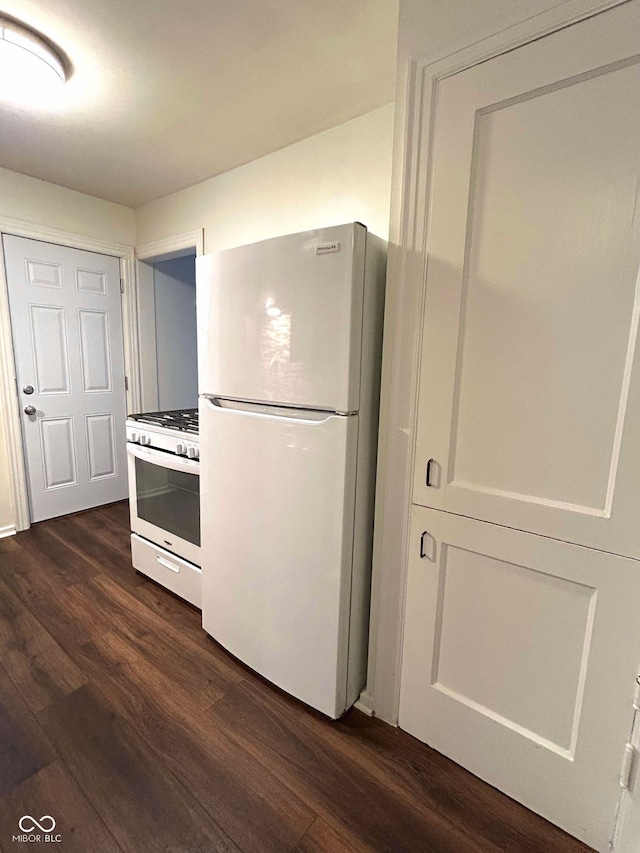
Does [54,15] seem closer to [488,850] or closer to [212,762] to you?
[212,762]

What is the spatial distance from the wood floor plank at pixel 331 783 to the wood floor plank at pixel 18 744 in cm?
54

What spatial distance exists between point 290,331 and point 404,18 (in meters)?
0.95

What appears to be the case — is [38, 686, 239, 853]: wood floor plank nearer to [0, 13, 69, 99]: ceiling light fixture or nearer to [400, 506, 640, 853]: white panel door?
[400, 506, 640, 853]: white panel door

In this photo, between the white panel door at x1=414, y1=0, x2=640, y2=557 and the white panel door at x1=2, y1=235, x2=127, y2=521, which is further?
the white panel door at x1=2, y1=235, x2=127, y2=521

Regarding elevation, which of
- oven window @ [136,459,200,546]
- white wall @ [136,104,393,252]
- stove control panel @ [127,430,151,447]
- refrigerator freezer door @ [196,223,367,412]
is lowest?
oven window @ [136,459,200,546]

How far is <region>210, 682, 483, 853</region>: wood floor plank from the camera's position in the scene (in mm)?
1072

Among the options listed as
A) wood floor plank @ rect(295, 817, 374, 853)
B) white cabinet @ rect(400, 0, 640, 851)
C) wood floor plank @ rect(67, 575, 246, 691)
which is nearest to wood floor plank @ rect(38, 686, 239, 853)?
wood floor plank @ rect(295, 817, 374, 853)

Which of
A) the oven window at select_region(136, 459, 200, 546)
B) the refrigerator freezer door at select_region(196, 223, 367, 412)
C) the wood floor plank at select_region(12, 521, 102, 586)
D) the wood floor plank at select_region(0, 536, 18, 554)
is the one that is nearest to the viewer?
the refrigerator freezer door at select_region(196, 223, 367, 412)

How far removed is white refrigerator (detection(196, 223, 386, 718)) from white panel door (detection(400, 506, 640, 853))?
244 mm

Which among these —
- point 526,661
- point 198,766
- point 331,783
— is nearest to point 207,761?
point 198,766

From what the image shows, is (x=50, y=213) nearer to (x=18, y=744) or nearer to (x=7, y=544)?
(x=7, y=544)

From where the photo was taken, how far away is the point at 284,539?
1.41 m

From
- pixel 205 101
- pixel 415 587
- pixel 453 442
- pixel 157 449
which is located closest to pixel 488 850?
pixel 415 587

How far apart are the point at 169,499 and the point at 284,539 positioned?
3.11ft
